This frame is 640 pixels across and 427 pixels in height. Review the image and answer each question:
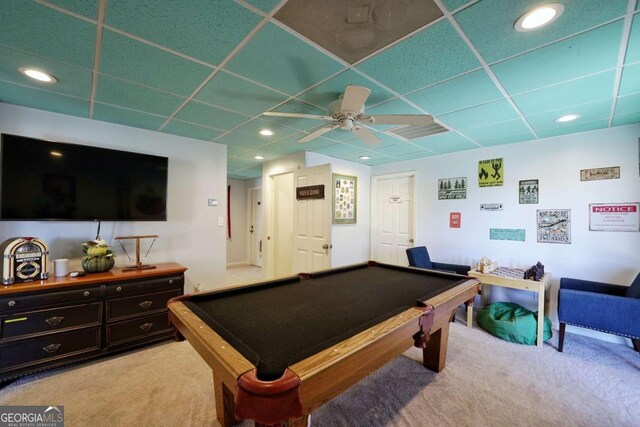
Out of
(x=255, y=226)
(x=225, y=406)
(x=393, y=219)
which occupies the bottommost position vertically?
(x=225, y=406)

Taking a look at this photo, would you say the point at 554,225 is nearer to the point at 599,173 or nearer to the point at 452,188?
the point at 599,173

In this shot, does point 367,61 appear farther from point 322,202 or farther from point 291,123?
point 322,202

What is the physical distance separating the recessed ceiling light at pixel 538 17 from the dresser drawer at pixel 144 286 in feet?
11.1

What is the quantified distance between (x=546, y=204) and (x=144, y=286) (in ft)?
15.7

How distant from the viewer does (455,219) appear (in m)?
3.99

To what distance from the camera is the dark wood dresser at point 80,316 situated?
197 centimetres

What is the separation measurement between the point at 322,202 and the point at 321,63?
214 cm

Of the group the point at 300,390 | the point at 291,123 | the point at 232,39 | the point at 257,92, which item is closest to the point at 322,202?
the point at 291,123

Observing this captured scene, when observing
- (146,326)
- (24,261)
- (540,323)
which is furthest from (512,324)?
(24,261)

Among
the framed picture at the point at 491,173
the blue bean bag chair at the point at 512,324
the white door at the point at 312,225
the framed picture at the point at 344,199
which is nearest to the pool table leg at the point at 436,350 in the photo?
the blue bean bag chair at the point at 512,324

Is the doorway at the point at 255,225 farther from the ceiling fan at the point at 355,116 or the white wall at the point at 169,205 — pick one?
the ceiling fan at the point at 355,116

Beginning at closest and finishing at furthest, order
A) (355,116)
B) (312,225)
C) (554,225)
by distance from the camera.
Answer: (355,116) → (554,225) → (312,225)

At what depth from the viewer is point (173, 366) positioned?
2.26 metres

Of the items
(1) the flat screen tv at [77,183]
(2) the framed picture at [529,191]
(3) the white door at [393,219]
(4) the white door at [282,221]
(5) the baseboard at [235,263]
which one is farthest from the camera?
(5) the baseboard at [235,263]
